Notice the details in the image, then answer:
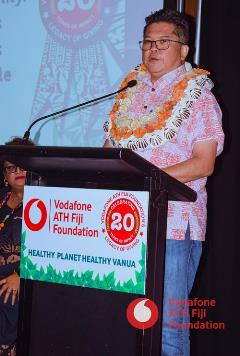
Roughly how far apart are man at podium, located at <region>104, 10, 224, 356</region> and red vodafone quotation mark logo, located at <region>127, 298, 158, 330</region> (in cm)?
29

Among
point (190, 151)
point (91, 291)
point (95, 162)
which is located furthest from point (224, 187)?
point (95, 162)

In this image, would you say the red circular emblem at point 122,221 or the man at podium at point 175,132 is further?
the man at podium at point 175,132

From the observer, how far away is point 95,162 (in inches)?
53.0

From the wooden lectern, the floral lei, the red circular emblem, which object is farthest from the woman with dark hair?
the red circular emblem

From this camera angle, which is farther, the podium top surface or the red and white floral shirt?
the red and white floral shirt

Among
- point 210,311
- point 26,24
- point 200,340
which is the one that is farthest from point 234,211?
point 26,24

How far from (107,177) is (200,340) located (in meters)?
1.68

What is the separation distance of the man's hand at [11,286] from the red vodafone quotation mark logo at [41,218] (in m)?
0.89

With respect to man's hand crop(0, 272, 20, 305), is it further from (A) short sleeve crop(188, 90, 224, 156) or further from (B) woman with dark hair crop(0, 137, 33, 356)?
(A) short sleeve crop(188, 90, 224, 156)

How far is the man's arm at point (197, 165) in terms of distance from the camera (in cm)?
165

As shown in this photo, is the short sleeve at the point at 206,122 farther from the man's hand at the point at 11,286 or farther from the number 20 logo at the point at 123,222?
the man's hand at the point at 11,286

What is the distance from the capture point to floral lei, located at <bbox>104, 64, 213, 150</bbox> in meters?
1.80

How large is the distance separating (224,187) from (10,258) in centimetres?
112

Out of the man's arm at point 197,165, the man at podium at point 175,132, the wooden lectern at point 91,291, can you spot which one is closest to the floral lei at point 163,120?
the man at podium at point 175,132
